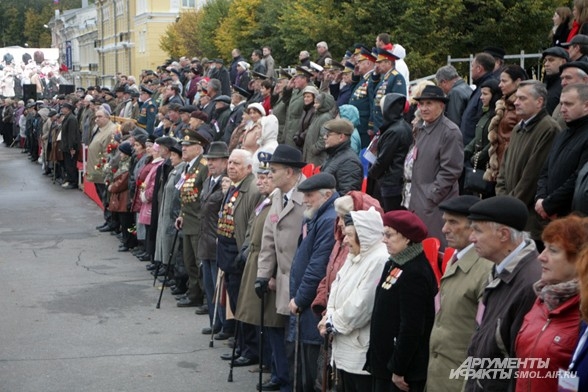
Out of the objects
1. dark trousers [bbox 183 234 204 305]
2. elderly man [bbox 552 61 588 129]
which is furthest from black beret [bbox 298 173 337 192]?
dark trousers [bbox 183 234 204 305]

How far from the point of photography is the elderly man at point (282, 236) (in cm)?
929

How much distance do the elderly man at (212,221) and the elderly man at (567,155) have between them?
4.78m

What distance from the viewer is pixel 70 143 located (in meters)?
26.2

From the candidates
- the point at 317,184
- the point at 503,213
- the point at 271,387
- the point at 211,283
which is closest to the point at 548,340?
the point at 503,213

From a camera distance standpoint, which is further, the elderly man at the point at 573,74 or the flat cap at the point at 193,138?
the flat cap at the point at 193,138

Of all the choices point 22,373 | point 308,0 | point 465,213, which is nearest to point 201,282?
point 22,373

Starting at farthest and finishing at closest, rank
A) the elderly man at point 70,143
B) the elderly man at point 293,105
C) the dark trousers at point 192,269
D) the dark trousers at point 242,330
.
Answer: the elderly man at point 70,143, the elderly man at point 293,105, the dark trousers at point 192,269, the dark trousers at point 242,330

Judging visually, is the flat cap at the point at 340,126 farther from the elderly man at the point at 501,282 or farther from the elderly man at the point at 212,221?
the elderly man at the point at 501,282

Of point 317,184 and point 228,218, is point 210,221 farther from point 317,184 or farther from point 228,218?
point 317,184

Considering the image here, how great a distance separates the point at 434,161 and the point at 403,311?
3.27m

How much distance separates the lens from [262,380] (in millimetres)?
9812

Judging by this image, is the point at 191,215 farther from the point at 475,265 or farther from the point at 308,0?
the point at 308,0

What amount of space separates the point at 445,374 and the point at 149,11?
243ft

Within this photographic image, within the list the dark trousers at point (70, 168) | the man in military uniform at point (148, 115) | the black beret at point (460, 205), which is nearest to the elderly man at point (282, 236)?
the black beret at point (460, 205)
